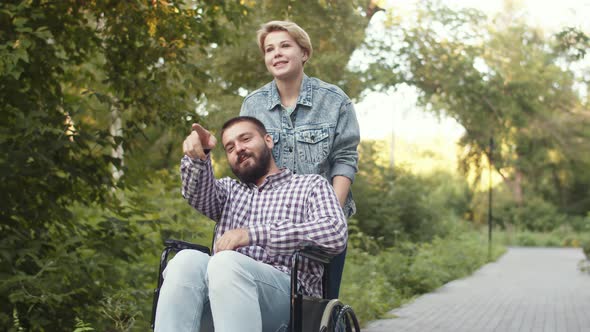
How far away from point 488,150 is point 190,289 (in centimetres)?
2238

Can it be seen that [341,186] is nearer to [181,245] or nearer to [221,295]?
[181,245]

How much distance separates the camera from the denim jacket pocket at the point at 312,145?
3730mm

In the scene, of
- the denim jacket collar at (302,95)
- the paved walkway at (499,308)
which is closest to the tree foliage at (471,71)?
the paved walkway at (499,308)

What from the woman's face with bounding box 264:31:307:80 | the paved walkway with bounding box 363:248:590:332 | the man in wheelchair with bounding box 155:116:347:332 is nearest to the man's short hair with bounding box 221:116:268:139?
the man in wheelchair with bounding box 155:116:347:332

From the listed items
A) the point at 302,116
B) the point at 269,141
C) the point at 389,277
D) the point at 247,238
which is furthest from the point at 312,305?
the point at 389,277

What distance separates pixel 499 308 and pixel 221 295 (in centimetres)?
765

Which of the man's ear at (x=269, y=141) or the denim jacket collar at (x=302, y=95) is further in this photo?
the denim jacket collar at (x=302, y=95)

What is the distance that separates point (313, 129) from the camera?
3.75 m

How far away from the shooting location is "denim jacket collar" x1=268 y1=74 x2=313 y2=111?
12.4 ft

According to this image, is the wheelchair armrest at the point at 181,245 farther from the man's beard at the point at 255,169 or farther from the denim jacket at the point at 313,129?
the denim jacket at the point at 313,129

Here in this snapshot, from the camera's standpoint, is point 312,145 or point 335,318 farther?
point 312,145

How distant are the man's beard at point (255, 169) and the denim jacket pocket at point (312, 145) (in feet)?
1.04

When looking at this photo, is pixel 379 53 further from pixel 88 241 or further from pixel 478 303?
pixel 88 241

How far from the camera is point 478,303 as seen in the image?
34.2 feet
